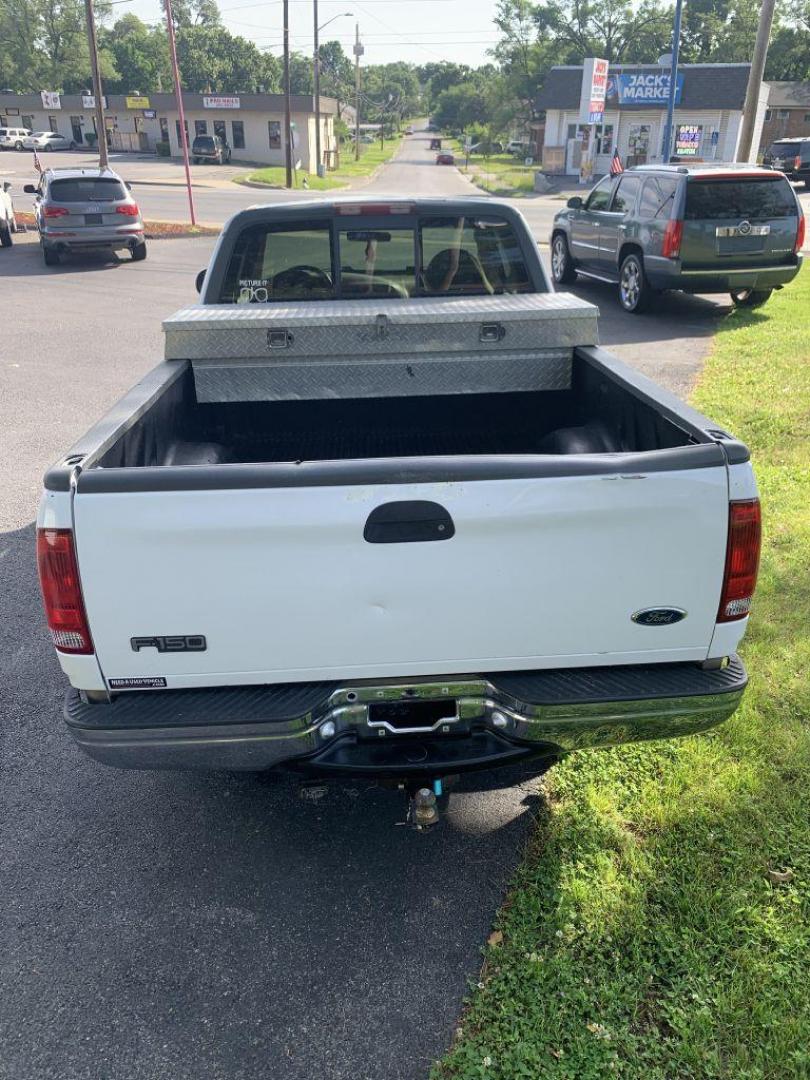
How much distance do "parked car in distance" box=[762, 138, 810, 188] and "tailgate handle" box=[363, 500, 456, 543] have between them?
146ft

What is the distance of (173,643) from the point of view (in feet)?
8.19

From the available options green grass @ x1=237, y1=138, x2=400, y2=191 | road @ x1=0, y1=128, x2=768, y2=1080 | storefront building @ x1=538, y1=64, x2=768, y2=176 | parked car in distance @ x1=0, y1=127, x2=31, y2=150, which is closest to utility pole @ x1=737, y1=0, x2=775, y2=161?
road @ x1=0, y1=128, x2=768, y2=1080

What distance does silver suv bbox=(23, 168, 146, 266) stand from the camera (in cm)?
1647

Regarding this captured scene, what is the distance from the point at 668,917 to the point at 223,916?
4.94 ft

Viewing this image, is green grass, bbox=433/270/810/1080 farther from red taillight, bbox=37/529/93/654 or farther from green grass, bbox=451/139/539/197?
green grass, bbox=451/139/539/197

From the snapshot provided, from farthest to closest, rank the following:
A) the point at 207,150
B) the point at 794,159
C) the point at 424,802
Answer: the point at 207,150 < the point at 794,159 < the point at 424,802

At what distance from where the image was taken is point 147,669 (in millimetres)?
2533

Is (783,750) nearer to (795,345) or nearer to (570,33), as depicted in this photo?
(795,345)

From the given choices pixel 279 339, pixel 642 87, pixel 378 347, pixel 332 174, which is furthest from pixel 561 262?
pixel 332 174

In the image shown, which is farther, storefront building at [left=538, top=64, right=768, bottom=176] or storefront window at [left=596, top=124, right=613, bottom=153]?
storefront window at [left=596, top=124, right=613, bottom=153]

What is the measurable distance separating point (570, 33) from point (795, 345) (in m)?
91.0

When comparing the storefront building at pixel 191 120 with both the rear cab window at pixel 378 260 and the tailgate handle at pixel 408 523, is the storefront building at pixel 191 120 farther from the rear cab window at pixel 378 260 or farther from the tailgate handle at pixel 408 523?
the tailgate handle at pixel 408 523

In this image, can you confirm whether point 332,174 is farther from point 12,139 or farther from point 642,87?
point 12,139

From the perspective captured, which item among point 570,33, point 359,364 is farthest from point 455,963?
point 570,33
